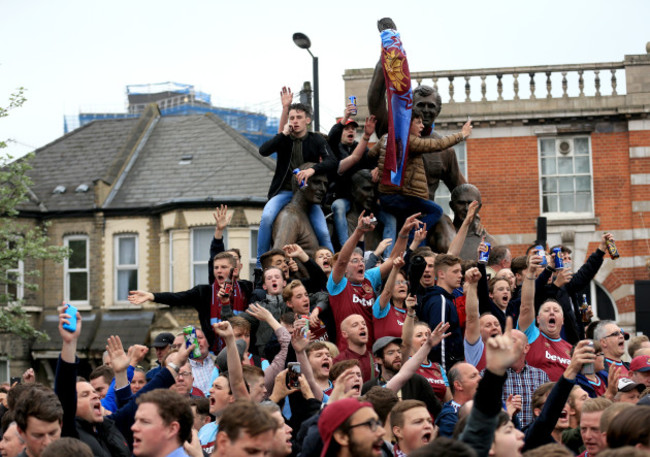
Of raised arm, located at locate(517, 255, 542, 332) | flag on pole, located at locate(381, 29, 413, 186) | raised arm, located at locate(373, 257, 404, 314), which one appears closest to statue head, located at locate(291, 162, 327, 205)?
flag on pole, located at locate(381, 29, 413, 186)

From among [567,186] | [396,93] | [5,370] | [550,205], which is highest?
[567,186]

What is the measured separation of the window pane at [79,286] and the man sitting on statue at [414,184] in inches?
860

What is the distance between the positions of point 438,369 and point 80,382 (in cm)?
322

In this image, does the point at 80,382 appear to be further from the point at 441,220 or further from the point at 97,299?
the point at 97,299

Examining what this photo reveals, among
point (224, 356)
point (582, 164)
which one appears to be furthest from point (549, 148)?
point (224, 356)

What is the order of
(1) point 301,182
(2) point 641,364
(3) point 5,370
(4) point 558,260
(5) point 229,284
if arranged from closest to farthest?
(2) point 641,364 < (5) point 229,284 < (4) point 558,260 < (1) point 301,182 < (3) point 5,370

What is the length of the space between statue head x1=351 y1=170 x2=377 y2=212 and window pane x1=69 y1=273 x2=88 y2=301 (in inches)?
850

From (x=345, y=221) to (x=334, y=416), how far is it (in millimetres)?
7852

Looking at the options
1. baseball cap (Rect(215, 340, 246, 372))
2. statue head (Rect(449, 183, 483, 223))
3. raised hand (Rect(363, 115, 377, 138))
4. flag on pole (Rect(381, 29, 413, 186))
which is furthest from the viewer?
statue head (Rect(449, 183, 483, 223))

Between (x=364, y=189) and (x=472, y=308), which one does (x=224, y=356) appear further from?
(x=364, y=189)

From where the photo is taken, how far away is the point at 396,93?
11.7 m

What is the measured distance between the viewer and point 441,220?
42.3ft

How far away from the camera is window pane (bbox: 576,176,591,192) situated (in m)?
28.3

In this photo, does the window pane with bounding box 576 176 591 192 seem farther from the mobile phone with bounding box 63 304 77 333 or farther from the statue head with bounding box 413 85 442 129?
the mobile phone with bounding box 63 304 77 333
